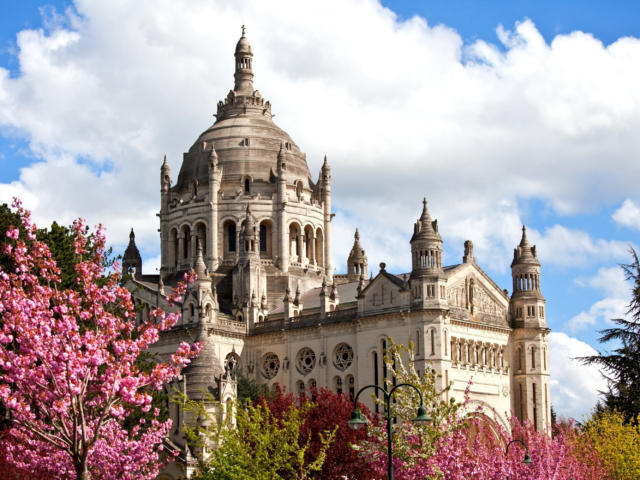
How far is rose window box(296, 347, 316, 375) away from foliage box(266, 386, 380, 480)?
2587 cm

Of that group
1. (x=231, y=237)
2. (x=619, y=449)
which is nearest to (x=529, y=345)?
(x=619, y=449)

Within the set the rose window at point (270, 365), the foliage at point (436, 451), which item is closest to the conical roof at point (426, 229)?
the rose window at point (270, 365)

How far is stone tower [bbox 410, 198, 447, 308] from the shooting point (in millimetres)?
73750

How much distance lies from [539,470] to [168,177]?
61.6 m

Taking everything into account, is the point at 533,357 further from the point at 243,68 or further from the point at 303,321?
the point at 243,68

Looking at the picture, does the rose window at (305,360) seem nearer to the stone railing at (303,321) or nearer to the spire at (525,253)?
the stone railing at (303,321)

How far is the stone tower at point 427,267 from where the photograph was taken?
73.8 m

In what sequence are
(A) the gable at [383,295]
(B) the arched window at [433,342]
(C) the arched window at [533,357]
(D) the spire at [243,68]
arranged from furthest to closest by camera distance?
(D) the spire at [243,68] < (C) the arched window at [533,357] < (A) the gable at [383,295] < (B) the arched window at [433,342]

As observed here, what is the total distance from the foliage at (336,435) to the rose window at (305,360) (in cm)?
2587

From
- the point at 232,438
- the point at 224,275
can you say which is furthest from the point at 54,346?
the point at 224,275

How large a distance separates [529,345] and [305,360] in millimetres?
17545

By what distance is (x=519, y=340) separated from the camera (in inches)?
3221

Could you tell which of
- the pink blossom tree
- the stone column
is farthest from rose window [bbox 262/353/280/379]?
the pink blossom tree

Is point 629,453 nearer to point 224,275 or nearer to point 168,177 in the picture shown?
point 224,275
